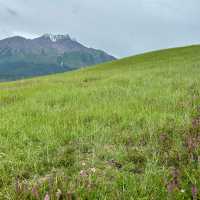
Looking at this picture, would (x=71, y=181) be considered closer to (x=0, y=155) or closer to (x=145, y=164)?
Answer: (x=145, y=164)

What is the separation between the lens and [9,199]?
3.85 meters

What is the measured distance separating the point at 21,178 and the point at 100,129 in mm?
2511

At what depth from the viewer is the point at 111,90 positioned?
525 inches

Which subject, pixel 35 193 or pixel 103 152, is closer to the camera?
pixel 35 193

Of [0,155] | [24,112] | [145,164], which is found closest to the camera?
[145,164]

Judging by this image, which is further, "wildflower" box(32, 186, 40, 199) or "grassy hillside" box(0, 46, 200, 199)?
"grassy hillside" box(0, 46, 200, 199)

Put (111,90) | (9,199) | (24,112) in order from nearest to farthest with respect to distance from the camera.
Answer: (9,199), (24,112), (111,90)

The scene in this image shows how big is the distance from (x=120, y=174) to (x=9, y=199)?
5.11ft

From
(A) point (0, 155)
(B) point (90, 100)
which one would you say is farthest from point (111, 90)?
(A) point (0, 155)

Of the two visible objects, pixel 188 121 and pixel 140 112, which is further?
pixel 140 112

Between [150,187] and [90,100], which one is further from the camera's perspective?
[90,100]

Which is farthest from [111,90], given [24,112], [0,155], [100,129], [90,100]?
[0,155]

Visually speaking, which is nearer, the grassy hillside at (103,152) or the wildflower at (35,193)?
the wildflower at (35,193)

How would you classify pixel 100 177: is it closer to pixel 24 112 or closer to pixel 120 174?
pixel 120 174
